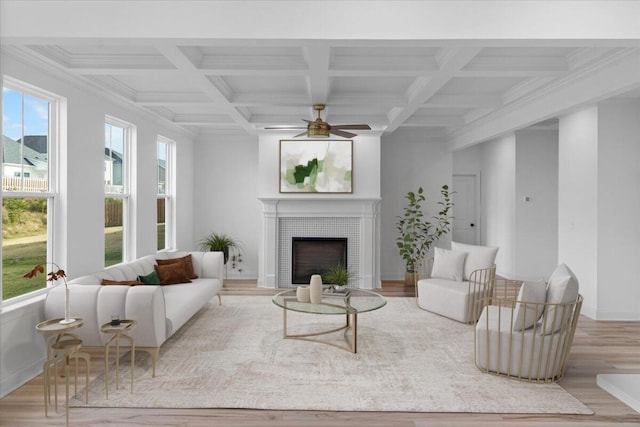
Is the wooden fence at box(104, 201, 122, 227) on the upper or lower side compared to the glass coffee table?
upper

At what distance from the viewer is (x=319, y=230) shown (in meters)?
7.25

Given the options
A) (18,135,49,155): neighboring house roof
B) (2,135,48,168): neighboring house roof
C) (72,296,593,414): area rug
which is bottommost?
(72,296,593,414): area rug

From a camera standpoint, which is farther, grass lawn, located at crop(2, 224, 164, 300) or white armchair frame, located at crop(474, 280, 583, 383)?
grass lawn, located at crop(2, 224, 164, 300)

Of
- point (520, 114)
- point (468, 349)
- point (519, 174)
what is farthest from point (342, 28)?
point (519, 174)

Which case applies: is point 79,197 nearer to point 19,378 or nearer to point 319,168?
point 19,378

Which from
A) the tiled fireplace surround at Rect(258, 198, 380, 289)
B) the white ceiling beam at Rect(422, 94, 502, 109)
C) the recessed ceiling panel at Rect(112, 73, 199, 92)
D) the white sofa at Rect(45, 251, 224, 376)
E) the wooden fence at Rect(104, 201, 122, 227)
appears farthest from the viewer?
the tiled fireplace surround at Rect(258, 198, 380, 289)

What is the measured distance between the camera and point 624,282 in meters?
5.00

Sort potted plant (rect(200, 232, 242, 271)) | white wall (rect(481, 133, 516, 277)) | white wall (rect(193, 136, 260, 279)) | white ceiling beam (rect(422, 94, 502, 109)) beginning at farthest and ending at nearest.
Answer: white wall (rect(193, 136, 260, 279)) → potted plant (rect(200, 232, 242, 271)) → white wall (rect(481, 133, 516, 277)) → white ceiling beam (rect(422, 94, 502, 109))

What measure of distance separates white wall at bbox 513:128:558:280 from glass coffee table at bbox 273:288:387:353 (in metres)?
3.93

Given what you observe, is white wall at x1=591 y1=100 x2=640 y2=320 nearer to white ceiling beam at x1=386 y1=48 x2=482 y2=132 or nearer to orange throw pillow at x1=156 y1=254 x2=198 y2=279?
white ceiling beam at x1=386 y1=48 x2=482 y2=132

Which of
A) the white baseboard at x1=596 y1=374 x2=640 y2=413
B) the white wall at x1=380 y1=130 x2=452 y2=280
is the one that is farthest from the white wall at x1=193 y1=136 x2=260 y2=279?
the white baseboard at x1=596 y1=374 x2=640 y2=413

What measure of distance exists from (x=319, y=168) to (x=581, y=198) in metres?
3.77

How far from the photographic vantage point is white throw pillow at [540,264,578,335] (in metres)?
3.28

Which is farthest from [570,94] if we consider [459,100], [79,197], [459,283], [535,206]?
[79,197]
